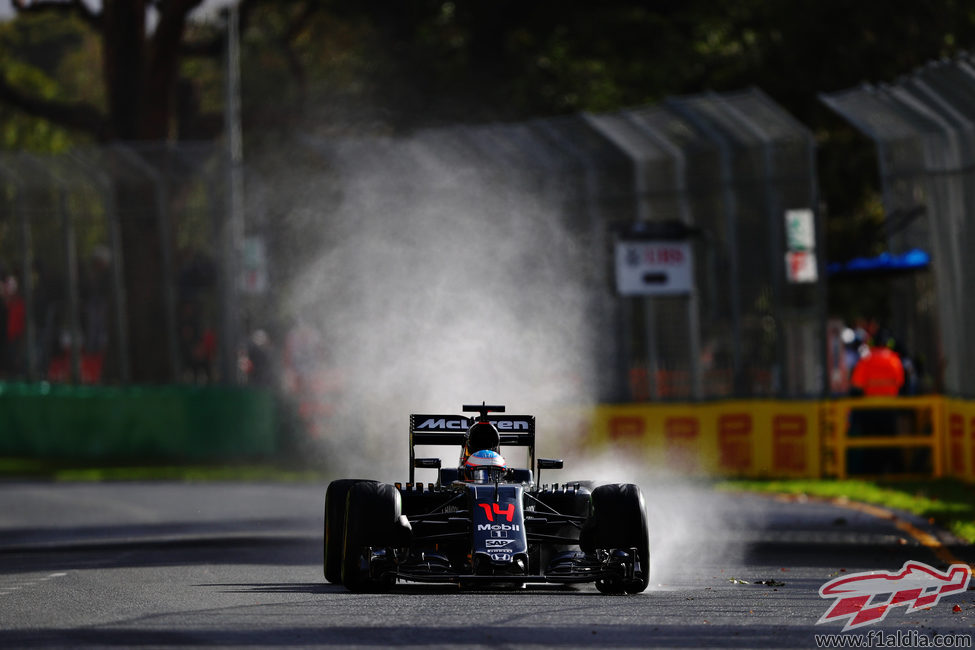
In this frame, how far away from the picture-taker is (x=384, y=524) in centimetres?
1242

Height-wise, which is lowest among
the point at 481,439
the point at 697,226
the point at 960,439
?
the point at 960,439

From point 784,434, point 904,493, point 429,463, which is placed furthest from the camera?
point 784,434

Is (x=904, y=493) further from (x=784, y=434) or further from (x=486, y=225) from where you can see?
(x=486, y=225)

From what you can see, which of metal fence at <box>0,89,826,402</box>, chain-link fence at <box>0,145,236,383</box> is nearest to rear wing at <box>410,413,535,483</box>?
metal fence at <box>0,89,826,402</box>

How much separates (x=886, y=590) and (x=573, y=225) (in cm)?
1623

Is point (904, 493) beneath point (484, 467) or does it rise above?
beneath

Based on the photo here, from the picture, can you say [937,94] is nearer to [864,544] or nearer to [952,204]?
[952,204]

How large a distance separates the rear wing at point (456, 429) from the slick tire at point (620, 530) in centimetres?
157

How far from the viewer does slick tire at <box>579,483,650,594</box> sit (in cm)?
1241

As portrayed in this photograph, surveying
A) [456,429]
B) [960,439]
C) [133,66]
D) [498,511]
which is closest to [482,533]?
[498,511]

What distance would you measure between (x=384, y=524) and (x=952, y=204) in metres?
13.0

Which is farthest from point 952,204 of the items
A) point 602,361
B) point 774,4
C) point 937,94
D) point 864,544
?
point 774,4

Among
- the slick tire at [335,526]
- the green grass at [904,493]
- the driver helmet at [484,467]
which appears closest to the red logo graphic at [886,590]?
the driver helmet at [484,467]

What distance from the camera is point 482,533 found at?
40.1ft
